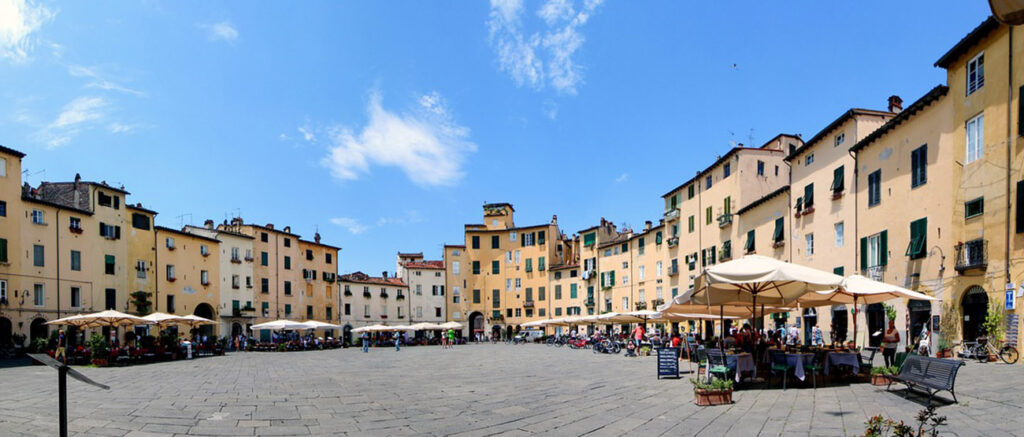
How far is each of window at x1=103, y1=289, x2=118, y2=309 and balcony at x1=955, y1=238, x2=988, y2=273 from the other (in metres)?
44.4

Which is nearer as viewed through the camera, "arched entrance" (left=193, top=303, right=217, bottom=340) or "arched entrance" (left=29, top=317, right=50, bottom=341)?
"arched entrance" (left=29, top=317, right=50, bottom=341)

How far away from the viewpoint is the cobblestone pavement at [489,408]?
9.43 metres

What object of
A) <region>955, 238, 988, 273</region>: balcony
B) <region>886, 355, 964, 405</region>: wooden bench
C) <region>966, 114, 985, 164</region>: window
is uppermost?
<region>966, 114, 985, 164</region>: window

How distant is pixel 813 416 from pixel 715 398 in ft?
5.82

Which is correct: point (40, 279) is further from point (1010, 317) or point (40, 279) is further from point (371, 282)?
point (1010, 317)

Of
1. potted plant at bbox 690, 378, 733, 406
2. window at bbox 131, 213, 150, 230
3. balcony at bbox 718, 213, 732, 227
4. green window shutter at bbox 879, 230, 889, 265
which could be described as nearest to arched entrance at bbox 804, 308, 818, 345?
green window shutter at bbox 879, 230, 889, 265

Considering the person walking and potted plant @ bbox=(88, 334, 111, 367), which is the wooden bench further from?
potted plant @ bbox=(88, 334, 111, 367)

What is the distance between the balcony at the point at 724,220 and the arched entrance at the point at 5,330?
39.6 metres

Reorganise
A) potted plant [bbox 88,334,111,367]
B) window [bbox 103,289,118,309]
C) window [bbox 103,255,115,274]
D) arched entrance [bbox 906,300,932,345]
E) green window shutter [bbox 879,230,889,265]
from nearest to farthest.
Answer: arched entrance [bbox 906,300,932,345]
green window shutter [bbox 879,230,889,265]
potted plant [bbox 88,334,111,367]
window [bbox 103,289,118,309]
window [bbox 103,255,115,274]

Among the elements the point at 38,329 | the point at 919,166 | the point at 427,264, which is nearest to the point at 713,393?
the point at 919,166

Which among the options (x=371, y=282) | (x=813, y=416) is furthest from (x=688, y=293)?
(x=371, y=282)

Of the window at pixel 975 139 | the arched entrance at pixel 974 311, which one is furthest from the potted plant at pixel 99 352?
the window at pixel 975 139

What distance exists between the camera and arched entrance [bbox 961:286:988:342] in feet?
64.7

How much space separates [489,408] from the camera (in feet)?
39.1
